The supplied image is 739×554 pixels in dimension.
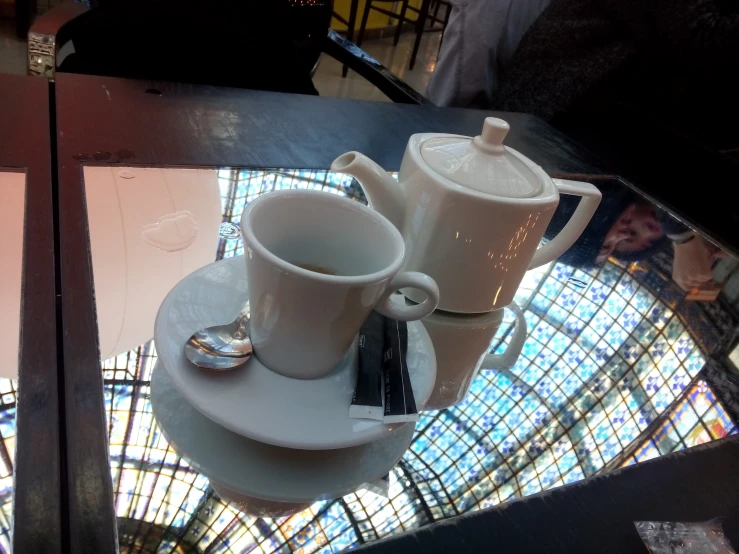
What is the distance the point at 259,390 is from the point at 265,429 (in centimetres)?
3

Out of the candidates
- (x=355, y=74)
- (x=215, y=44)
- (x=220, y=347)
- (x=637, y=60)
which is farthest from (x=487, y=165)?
(x=355, y=74)

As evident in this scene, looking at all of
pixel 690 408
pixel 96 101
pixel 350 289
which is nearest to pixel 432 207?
pixel 350 289

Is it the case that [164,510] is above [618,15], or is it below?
below

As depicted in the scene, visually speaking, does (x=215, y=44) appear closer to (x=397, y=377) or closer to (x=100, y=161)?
(x=100, y=161)

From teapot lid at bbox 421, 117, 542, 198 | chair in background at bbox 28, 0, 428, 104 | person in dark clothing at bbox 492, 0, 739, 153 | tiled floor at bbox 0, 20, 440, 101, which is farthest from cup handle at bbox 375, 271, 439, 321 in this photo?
tiled floor at bbox 0, 20, 440, 101

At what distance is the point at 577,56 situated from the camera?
1454 millimetres

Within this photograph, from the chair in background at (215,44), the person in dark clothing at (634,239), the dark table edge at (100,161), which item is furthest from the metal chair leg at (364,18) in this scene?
the person in dark clothing at (634,239)

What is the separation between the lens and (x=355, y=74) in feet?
10.5

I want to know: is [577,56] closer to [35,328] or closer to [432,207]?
[432,207]

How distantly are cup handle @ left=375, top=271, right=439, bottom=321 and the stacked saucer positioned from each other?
0.04 meters

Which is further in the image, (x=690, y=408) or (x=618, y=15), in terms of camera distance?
(x=618, y=15)

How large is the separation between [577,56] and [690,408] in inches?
47.5

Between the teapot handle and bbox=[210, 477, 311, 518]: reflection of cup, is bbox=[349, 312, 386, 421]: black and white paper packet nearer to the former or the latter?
bbox=[210, 477, 311, 518]: reflection of cup

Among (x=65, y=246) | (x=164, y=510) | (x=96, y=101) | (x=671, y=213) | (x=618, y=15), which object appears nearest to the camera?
(x=164, y=510)
